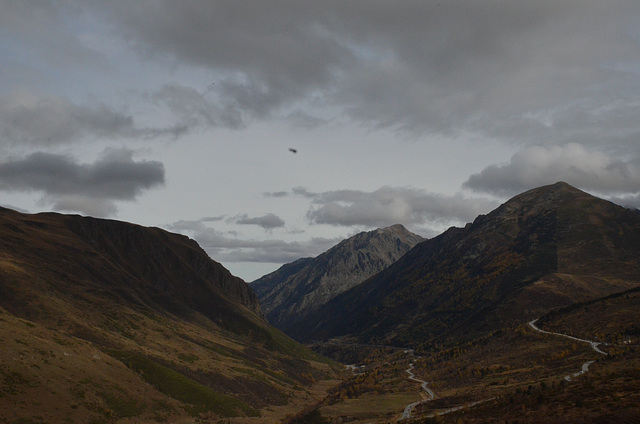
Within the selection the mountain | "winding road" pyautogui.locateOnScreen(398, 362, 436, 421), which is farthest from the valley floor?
the mountain

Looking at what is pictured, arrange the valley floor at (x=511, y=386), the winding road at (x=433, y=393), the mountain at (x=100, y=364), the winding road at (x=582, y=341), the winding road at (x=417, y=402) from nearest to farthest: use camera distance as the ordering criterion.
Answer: the valley floor at (x=511, y=386) → the mountain at (x=100, y=364) → the winding road at (x=433, y=393) → the winding road at (x=417, y=402) → the winding road at (x=582, y=341)

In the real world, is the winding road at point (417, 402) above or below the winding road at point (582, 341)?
below

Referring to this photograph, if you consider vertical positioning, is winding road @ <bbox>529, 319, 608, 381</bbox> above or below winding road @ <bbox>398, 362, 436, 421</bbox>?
above

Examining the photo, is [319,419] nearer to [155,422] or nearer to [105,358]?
[155,422]

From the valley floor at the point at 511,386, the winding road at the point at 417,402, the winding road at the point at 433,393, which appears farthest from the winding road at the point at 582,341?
the winding road at the point at 417,402

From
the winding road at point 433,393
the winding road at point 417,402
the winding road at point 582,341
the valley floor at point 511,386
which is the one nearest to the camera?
the valley floor at point 511,386

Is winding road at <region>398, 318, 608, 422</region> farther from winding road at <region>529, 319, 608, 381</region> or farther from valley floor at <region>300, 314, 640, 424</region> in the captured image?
valley floor at <region>300, 314, 640, 424</region>

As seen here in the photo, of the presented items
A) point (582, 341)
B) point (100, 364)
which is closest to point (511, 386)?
point (582, 341)

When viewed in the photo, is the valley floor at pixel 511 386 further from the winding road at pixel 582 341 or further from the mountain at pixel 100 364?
the mountain at pixel 100 364

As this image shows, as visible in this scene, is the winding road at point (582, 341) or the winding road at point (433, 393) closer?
the winding road at point (433, 393)

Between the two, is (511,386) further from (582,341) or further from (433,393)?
(582,341)

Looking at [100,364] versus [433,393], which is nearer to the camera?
[100,364]
